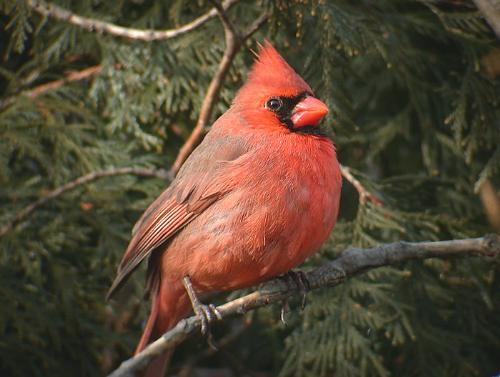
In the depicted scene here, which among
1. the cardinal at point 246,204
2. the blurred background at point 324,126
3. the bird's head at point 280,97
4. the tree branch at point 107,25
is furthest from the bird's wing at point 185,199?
the tree branch at point 107,25

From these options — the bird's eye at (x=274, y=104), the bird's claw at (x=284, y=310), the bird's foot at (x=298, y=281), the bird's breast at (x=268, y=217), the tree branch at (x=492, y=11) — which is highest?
the tree branch at (x=492, y=11)

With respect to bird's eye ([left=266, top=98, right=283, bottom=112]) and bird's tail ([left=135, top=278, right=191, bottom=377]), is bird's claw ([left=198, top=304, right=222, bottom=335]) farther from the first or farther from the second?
bird's eye ([left=266, top=98, right=283, bottom=112])

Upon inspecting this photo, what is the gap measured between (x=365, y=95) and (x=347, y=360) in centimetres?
136

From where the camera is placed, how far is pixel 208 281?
3.14 m

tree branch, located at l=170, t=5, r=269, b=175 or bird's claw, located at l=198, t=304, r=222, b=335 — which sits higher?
tree branch, located at l=170, t=5, r=269, b=175

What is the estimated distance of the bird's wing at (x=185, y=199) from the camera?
3191mm

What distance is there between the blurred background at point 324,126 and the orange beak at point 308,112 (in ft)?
0.86

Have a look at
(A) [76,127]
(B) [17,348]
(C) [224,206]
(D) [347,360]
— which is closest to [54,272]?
(B) [17,348]

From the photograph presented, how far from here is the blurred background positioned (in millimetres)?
3396

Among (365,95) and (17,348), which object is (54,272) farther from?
(365,95)

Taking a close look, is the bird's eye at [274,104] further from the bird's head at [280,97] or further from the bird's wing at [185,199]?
the bird's wing at [185,199]

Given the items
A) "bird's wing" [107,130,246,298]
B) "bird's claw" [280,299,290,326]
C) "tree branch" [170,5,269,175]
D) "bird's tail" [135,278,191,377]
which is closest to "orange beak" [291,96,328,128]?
"bird's wing" [107,130,246,298]

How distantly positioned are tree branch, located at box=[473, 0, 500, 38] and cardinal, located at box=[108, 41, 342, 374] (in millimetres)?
779

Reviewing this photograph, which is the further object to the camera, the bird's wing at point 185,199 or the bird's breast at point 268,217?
the bird's wing at point 185,199
